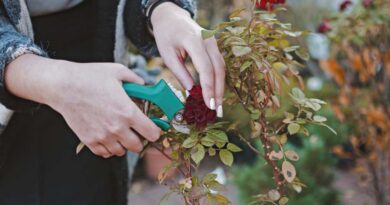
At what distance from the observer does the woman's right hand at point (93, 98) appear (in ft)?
3.43

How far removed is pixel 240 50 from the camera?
1.16 m

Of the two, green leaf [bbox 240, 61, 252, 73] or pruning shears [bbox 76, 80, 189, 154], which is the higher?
green leaf [bbox 240, 61, 252, 73]

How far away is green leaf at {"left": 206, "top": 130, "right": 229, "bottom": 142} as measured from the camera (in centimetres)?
117

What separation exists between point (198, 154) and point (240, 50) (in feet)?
0.66

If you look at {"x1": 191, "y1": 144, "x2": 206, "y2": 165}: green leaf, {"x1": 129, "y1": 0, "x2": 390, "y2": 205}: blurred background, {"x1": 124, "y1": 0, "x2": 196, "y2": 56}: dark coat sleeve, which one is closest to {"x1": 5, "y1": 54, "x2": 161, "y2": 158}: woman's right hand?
{"x1": 191, "y1": 144, "x2": 206, "y2": 165}: green leaf

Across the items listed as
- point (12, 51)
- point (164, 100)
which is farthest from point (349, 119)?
point (12, 51)

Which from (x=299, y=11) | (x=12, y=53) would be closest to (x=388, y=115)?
(x=12, y=53)

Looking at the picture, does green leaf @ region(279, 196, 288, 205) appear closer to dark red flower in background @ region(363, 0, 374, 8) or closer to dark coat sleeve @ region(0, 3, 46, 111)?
dark coat sleeve @ region(0, 3, 46, 111)

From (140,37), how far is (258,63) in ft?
1.46

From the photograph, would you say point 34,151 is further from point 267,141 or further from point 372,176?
point 372,176

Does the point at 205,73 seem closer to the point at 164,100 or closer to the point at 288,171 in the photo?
the point at 164,100

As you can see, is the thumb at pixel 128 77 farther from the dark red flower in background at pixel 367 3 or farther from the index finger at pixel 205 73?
the dark red flower in background at pixel 367 3

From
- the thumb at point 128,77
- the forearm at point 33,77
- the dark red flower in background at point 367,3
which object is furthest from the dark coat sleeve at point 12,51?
the dark red flower in background at point 367,3

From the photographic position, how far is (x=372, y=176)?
3.11 m
